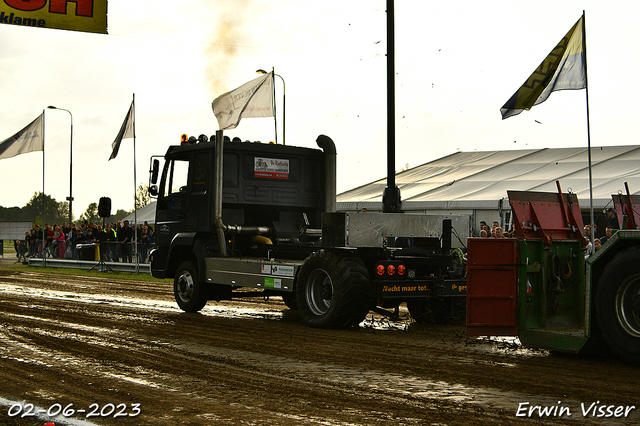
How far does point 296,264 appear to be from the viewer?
11438mm

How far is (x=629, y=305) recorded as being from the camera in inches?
293

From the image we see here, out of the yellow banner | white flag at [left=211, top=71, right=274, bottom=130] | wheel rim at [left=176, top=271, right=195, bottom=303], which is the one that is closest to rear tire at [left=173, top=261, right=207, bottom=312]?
wheel rim at [left=176, top=271, right=195, bottom=303]

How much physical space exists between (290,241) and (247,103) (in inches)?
439

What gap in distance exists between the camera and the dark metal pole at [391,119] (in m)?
15.1

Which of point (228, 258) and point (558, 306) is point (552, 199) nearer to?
point (558, 306)

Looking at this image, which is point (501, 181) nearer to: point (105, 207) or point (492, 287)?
point (105, 207)

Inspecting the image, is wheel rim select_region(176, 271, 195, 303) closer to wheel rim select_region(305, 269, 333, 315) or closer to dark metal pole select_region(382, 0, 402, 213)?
wheel rim select_region(305, 269, 333, 315)

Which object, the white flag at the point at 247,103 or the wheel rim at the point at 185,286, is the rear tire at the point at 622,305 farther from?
the white flag at the point at 247,103

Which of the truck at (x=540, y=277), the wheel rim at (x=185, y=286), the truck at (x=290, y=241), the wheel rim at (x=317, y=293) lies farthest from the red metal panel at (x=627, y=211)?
the wheel rim at (x=185, y=286)

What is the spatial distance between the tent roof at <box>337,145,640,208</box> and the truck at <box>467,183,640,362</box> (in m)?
15.1

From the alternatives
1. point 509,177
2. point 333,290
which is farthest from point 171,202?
point 509,177

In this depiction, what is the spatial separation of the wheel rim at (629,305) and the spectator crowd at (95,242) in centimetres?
A: 1849

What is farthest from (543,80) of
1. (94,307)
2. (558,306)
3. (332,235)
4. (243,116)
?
(243,116)

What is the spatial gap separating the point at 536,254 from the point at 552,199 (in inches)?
29.4
